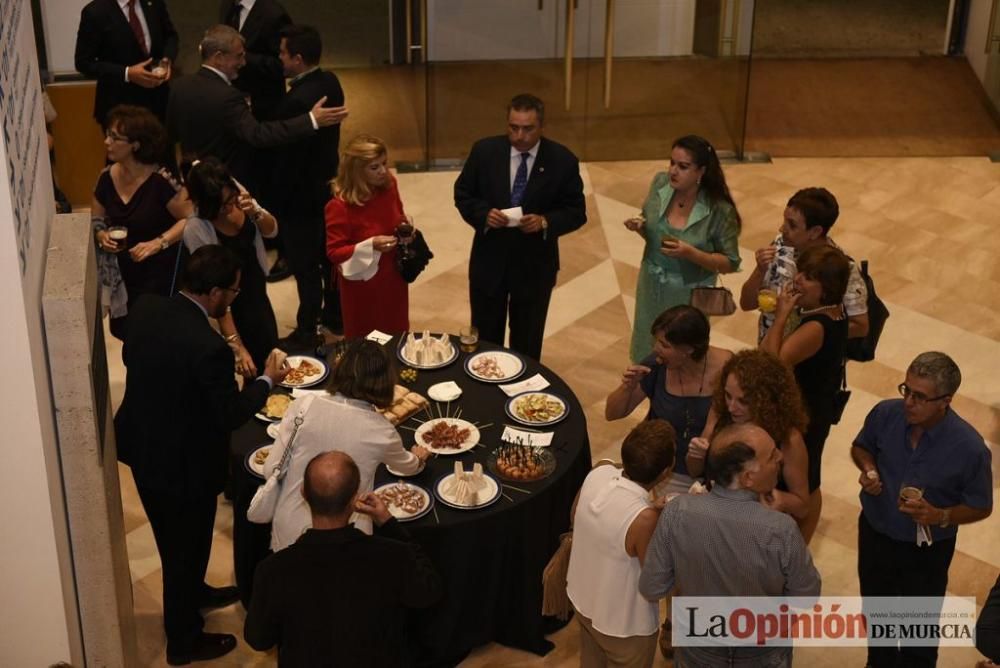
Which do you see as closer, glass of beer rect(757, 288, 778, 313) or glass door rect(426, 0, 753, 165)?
glass of beer rect(757, 288, 778, 313)

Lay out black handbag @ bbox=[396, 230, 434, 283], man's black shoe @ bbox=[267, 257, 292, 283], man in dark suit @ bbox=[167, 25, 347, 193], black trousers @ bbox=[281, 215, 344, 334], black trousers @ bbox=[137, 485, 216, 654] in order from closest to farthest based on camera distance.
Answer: black trousers @ bbox=[137, 485, 216, 654]
black handbag @ bbox=[396, 230, 434, 283]
man in dark suit @ bbox=[167, 25, 347, 193]
black trousers @ bbox=[281, 215, 344, 334]
man's black shoe @ bbox=[267, 257, 292, 283]

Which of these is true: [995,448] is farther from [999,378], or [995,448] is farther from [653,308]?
[653,308]

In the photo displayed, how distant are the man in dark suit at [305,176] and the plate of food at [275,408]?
5.06 ft

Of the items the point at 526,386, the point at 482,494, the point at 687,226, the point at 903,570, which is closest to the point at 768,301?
the point at 687,226

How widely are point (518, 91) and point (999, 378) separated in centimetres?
459

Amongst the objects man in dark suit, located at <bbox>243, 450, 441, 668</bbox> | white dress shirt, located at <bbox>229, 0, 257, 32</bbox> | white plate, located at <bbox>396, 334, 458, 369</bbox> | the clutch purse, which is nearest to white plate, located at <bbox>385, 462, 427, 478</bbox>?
white plate, located at <bbox>396, 334, 458, 369</bbox>

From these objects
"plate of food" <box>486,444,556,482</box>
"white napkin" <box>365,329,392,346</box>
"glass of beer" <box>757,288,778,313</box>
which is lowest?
"plate of food" <box>486,444,556,482</box>

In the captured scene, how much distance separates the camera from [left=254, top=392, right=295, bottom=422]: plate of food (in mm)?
5910

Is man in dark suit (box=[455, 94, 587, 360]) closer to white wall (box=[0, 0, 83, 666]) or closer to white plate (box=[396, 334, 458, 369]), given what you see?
white plate (box=[396, 334, 458, 369])

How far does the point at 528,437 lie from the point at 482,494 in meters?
0.49

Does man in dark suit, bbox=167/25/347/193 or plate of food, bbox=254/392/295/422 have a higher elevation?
man in dark suit, bbox=167/25/347/193

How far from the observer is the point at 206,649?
19.1 feet

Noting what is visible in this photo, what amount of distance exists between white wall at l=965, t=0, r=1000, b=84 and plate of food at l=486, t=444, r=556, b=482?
7823mm

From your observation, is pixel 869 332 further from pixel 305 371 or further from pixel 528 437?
pixel 305 371
